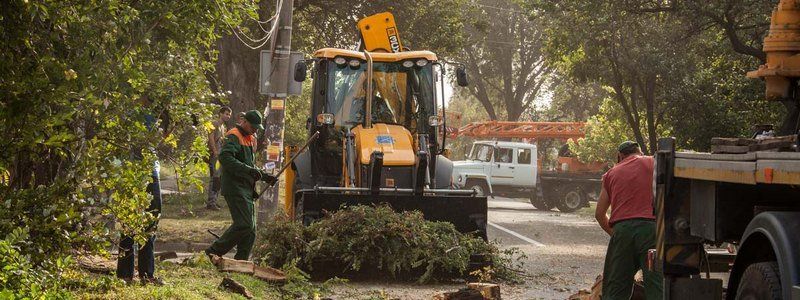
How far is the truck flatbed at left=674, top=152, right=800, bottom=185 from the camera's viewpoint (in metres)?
5.32

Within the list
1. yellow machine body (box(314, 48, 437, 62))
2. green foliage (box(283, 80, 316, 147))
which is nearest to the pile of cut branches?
yellow machine body (box(314, 48, 437, 62))

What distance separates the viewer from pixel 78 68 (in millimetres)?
7930

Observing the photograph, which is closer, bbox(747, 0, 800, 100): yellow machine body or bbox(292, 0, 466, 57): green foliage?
bbox(747, 0, 800, 100): yellow machine body

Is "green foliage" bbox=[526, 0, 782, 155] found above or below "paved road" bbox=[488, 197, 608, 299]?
above

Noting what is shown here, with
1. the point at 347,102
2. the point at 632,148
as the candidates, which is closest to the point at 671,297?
the point at 632,148

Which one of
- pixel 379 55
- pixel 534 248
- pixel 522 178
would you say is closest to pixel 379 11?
pixel 534 248

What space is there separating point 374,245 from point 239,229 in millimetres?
1469

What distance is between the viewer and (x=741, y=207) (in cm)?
686

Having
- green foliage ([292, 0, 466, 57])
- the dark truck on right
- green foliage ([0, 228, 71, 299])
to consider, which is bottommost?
green foliage ([0, 228, 71, 299])

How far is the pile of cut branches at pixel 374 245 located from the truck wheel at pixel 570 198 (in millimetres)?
23015

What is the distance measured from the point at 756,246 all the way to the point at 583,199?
98.8 feet

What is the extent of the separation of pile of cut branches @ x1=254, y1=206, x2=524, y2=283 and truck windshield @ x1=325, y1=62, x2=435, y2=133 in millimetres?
2727

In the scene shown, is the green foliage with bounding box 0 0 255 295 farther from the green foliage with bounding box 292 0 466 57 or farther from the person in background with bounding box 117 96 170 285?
the green foliage with bounding box 292 0 466 57

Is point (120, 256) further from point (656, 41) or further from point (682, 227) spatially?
point (656, 41)
